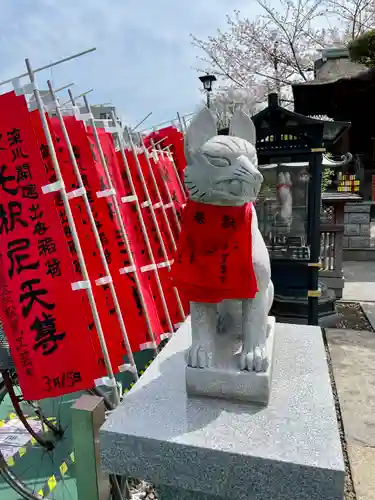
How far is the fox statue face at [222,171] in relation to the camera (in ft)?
5.54

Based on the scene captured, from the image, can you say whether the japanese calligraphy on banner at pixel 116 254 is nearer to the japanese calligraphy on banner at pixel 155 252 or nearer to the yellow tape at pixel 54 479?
the japanese calligraphy on banner at pixel 155 252

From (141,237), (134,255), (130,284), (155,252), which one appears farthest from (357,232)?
(130,284)

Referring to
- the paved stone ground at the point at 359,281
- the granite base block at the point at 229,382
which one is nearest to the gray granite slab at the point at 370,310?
the paved stone ground at the point at 359,281

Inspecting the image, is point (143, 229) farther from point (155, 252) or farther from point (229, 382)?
point (229, 382)

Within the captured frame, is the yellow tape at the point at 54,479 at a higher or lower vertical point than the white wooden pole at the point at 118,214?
lower

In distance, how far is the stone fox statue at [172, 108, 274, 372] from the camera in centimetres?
171

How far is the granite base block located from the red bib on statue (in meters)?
0.38

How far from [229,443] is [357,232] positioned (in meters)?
9.29

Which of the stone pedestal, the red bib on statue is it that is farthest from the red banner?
the red bib on statue

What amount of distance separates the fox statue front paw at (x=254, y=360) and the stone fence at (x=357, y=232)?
867 centimetres

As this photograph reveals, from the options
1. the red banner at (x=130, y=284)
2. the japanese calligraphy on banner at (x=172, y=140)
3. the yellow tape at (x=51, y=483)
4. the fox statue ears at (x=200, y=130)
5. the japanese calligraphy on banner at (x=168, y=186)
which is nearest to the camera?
the fox statue ears at (x=200, y=130)

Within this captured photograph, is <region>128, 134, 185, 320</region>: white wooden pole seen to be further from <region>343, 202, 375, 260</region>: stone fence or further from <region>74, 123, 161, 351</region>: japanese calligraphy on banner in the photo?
<region>343, 202, 375, 260</region>: stone fence

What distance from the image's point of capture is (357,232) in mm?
9961

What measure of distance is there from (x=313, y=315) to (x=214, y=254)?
3513mm
